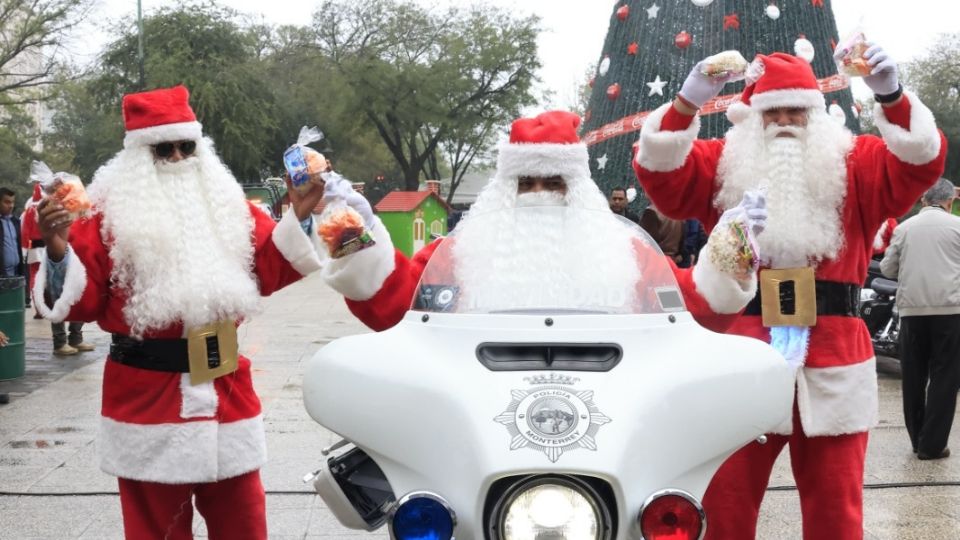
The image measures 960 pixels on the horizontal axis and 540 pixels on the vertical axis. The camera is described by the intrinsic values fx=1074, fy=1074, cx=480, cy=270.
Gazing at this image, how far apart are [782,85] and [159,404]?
7.89ft

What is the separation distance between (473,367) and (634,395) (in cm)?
36

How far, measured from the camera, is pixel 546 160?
10.6 feet

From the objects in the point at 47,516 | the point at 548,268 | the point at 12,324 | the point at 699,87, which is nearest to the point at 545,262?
the point at 548,268

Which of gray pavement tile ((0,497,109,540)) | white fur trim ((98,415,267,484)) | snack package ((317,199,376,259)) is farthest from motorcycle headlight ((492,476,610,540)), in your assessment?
gray pavement tile ((0,497,109,540))

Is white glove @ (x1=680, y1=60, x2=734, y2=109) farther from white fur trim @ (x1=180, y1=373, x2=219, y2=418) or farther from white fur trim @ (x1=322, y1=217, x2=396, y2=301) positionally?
white fur trim @ (x1=180, y1=373, x2=219, y2=418)

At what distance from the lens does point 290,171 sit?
3188mm

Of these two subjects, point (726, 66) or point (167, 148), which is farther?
point (167, 148)

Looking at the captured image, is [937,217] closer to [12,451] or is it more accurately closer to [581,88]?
[12,451]

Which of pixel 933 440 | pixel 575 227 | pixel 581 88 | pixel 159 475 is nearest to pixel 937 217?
pixel 933 440

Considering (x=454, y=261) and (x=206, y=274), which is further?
(x=206, y=274)

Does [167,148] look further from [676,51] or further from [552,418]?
[676,51]

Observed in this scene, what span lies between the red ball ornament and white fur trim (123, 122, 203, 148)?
908cm

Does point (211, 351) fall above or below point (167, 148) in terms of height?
below

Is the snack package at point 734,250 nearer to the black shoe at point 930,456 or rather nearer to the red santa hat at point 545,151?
the red santa hat at point 545,151
